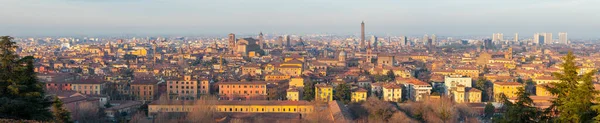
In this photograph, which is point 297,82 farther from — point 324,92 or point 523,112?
point 523,112

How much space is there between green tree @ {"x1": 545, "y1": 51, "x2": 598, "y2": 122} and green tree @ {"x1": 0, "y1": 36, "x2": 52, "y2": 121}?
236 inches

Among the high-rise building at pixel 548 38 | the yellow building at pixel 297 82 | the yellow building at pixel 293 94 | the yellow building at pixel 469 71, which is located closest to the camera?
the yellow building at pixel 293 94

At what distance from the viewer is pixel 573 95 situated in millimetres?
6074

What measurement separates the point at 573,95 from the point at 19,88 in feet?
21.3

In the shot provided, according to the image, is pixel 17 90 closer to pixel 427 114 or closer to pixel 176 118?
pixel 176 118

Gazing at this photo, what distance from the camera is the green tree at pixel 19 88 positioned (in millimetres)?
7461

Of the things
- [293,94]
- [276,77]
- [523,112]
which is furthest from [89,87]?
[523,112]

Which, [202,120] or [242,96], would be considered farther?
[242,96]

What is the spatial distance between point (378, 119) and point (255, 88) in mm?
8238

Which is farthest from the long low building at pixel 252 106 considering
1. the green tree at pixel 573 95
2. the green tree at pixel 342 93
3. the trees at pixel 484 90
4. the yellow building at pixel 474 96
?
the green tree at pixel 573 95

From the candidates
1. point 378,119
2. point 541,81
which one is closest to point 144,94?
point 378,119

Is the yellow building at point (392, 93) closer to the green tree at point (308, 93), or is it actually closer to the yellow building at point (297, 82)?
the green tree at point (308, 93)

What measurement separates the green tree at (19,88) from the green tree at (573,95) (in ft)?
19.6

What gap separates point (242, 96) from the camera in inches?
813
